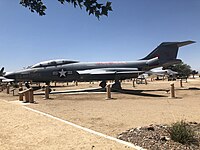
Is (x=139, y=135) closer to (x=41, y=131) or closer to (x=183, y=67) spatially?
(x=41, y=131)

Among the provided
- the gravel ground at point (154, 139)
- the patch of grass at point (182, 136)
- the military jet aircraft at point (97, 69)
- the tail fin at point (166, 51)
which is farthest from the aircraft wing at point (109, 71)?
the patch of grass at point (182, 136)

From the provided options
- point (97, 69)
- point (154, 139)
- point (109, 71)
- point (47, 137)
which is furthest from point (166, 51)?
point (47, 137)

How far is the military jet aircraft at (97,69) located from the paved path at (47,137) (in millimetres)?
18322

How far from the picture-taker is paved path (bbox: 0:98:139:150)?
5.79 metres

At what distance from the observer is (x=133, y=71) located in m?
27.7

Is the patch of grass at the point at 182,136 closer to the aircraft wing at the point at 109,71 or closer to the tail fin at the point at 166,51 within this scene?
the aircraft wing at the point at 109,71

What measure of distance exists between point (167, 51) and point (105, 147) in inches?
1028

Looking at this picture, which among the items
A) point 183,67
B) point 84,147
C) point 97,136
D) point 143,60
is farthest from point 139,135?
point 183,67

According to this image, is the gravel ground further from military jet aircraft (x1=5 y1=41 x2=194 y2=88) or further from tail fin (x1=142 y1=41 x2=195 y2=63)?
tail fin (x1=142 y1=41 x2=195 y2=63)

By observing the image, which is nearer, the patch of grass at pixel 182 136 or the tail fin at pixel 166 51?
the patch of grass at pixel 182 136

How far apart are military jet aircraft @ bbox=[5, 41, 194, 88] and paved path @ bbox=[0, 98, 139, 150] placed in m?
18.3

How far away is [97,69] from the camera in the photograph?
28859mm

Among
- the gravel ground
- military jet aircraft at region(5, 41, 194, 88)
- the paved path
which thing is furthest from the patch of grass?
military jet aircraft at region(5, 41, 194, 88)

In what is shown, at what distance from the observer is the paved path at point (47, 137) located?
5.79 m
